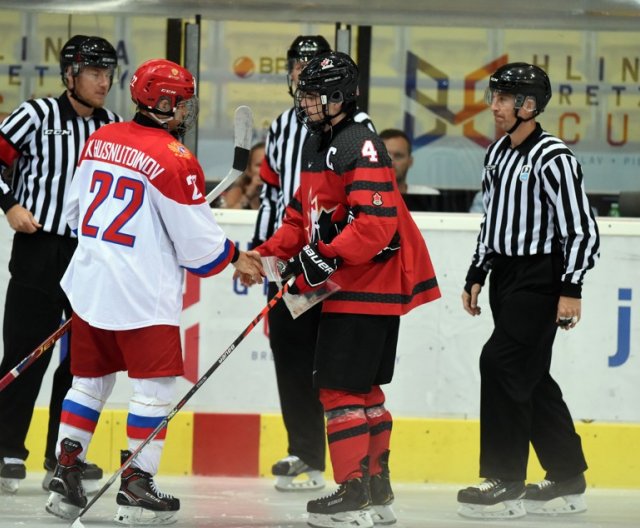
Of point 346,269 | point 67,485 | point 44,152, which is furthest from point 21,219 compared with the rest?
point 346,269

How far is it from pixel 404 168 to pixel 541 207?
1409 millimetres

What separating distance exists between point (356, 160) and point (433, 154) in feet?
5.90

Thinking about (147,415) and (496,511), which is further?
(496,511)

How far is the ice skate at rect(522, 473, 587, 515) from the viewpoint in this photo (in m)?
4.71

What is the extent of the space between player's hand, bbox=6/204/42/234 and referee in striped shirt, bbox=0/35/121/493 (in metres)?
0.03

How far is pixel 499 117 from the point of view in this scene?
180 inches

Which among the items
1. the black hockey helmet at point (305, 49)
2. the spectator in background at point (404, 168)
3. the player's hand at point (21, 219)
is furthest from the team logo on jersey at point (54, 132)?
the spectator in background at point (404, 168)

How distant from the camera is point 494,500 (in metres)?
4.56

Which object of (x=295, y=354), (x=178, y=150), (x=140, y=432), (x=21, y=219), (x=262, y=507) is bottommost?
(x=262, y=507)

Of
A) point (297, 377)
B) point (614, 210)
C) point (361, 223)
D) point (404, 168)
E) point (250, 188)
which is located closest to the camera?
point (361, 223)

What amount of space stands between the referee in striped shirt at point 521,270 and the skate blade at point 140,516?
3.04ft

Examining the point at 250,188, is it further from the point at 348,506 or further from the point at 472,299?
the point at 348,506

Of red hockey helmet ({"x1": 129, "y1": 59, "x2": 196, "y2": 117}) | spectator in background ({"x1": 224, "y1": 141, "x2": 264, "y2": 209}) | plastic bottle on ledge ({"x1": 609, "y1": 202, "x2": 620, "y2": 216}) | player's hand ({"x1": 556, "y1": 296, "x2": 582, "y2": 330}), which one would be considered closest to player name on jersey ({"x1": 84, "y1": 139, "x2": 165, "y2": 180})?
red hockey helmet ({"x1": 129, "y1": 59, "x2": 196, "y2": 117})

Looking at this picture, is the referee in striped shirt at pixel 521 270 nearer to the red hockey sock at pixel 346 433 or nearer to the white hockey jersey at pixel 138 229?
the red hockey sock at pixel 346 433
